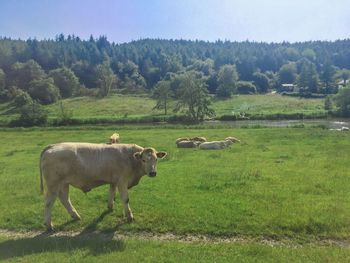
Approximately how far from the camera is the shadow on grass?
11.6 meters

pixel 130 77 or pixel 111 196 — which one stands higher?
pixel 130 77

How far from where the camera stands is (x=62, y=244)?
12.2 meters

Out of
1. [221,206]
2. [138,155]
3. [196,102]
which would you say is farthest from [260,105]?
[138,155]

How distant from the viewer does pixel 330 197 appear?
634 inches

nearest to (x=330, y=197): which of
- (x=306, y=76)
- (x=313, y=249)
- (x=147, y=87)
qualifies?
(x=313, y=249)

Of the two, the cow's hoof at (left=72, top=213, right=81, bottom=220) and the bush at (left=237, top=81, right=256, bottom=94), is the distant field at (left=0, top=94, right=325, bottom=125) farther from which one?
the cow's hoof at (left=72, top=213, right=81, bottom=220)

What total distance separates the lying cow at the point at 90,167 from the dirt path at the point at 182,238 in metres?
0.83

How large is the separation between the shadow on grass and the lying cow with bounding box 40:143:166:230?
1118mm

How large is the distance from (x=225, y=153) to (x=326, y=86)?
454 feet

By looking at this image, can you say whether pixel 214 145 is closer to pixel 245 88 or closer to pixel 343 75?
pixel 245 88

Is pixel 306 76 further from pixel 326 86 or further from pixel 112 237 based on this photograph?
pixel 112 237

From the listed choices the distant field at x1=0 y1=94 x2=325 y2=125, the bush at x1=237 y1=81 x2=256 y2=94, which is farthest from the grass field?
the bush at x1=237 y1=81 x2=256 y2=94

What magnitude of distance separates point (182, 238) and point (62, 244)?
3.47m

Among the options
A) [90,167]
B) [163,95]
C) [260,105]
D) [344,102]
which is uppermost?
[90,167]
